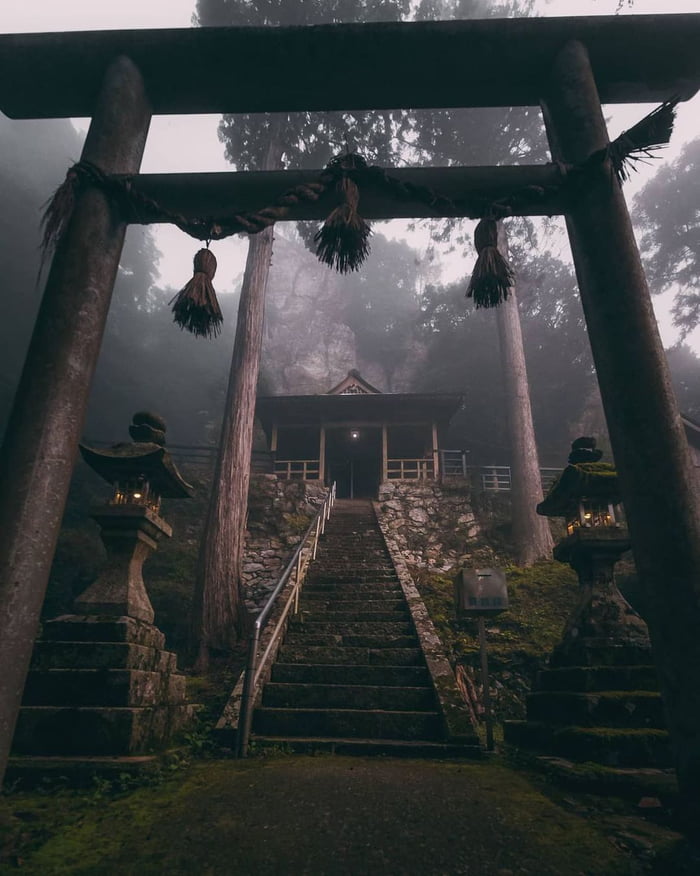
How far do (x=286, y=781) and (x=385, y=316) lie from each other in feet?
128

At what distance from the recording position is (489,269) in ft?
10.2

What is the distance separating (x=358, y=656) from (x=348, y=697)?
2.68 ft

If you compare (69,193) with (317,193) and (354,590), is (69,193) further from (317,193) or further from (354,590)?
(354,590)

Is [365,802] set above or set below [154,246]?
below

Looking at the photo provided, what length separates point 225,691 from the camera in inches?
275

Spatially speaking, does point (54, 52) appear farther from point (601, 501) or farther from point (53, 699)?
point (601, 501)

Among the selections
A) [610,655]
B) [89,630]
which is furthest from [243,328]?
[610,655]

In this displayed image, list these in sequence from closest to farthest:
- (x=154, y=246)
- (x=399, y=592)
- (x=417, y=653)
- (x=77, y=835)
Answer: (x=77, y=835), (x=417, y=653), (x=399, y=592), (x=154, y=246)

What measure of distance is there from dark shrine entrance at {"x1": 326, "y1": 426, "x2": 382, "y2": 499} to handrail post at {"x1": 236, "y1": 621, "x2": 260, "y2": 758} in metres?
16.1

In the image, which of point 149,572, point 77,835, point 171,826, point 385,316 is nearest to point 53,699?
point 77,835

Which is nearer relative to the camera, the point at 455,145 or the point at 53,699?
the point at 53,699

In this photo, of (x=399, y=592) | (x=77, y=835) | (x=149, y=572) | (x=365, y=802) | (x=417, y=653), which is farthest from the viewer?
(x=149, y=572)

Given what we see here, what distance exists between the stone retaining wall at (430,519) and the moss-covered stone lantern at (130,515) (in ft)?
29.8

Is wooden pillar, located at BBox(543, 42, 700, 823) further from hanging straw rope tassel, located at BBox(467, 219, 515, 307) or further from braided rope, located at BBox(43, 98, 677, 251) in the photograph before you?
hanging straw rope tassel, located at BBox(467, 219, 515, 307)
